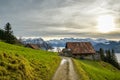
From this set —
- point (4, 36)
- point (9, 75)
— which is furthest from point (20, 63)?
point (4, 36)

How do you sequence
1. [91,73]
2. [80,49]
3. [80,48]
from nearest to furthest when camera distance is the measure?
[91,73], [80,49], [80,48]

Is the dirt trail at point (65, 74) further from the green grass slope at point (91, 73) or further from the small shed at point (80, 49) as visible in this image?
the small shed at point (80, 49)

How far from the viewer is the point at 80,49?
4119 inches

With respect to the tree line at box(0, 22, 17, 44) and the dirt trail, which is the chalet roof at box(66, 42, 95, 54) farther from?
the dirt trail

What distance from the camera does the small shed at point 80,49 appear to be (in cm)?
10200

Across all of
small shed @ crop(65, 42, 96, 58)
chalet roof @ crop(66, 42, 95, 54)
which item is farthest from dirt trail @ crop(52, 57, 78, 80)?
chalet roof @ crop(66, 42, 95, 54)

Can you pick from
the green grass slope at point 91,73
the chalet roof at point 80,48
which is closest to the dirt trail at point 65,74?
the green grass slope at point 91,73

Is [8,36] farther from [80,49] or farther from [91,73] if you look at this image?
[91,73]

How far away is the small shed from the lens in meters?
102

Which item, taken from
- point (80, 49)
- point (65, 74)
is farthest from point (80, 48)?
point (65, 74)

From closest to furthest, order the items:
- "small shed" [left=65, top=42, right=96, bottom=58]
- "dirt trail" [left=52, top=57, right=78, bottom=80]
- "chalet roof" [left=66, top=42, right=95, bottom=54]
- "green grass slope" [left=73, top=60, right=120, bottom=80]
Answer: "dirt trail" [left=52, top=57, right=78, bottom=80], "green grass slope" [left=73, top=60, right=120, bottom=80], "small shed" [left=65, top=42, right=96, bottom=58], "chalet roof" [left=66, top=42, right=95, bottom=54]

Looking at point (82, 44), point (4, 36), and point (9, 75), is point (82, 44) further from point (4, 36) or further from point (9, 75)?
point (9, 75)

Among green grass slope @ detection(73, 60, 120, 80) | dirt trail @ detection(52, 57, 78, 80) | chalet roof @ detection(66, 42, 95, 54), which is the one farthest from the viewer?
chalet roof @ detection(66, 42, 95, 54)

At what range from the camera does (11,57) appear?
26.2 meters
